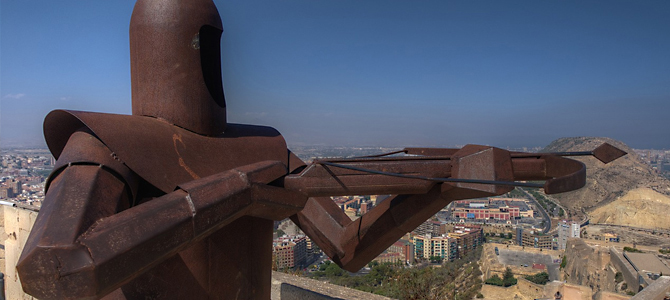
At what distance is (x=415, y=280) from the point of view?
29.7 ft

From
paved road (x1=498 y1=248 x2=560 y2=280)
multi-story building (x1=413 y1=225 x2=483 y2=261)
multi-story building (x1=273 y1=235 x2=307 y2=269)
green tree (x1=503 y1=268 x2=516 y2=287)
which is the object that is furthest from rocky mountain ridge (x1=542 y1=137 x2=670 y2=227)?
multi-story building (x1=273 y1=235 x2=307 y2=269)

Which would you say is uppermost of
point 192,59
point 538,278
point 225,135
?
point 192,59

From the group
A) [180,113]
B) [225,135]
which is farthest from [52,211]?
[225,135]

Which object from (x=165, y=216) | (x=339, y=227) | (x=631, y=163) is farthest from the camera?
(x=631, y=163)

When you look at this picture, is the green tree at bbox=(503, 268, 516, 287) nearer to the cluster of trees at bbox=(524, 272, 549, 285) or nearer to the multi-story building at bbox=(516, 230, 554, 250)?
the cluster of trees at bbox=(524, 272, 549, 285)

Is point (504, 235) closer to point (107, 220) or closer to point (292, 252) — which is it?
point (292, 252)

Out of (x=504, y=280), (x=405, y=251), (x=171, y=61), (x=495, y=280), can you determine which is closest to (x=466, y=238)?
(x=405, y=251)

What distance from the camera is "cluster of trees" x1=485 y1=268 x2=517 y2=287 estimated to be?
40.1 metres

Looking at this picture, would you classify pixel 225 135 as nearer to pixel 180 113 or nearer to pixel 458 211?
pixel 180 113

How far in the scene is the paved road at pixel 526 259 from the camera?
1935 inches

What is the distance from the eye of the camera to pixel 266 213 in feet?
9.07

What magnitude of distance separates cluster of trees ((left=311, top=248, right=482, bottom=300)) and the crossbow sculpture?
590 cm

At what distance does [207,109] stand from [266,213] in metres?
0.84

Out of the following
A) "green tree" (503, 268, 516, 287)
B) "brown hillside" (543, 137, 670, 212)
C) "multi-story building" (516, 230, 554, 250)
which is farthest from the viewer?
"brown hillside" (543, 137, 670, 212)
